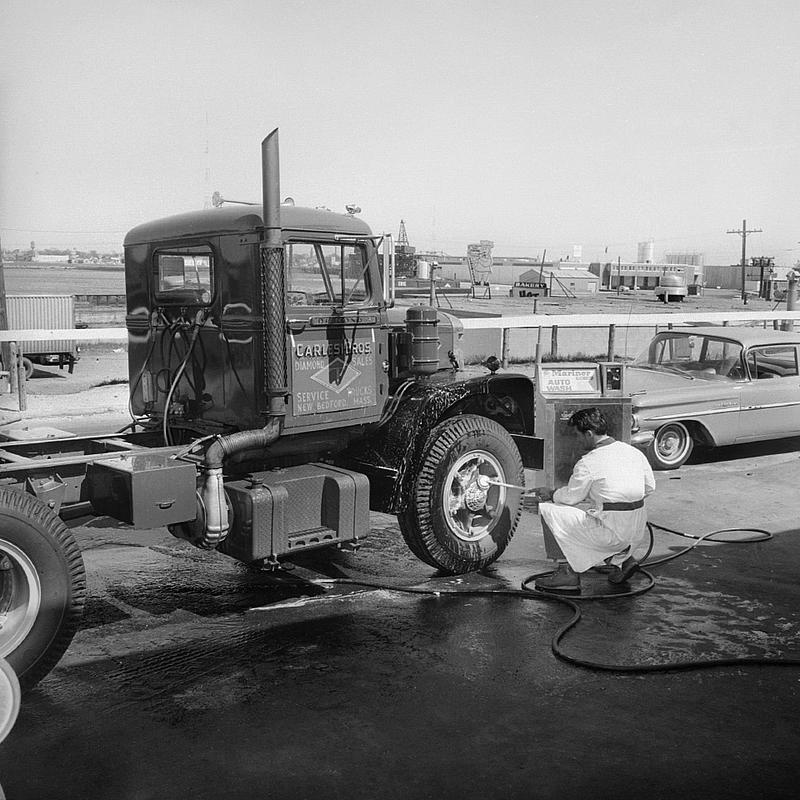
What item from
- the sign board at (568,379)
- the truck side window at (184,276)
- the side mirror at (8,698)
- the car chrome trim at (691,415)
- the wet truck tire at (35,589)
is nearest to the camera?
the side mirror at (8,698)

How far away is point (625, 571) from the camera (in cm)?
664

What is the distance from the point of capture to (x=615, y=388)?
968cm

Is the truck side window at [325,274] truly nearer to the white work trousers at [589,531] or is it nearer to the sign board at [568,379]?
the white work trousers at [589,531]

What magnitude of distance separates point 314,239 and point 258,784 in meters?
3.49

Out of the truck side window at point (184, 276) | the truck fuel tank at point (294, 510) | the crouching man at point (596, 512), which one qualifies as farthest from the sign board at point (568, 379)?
the truck side window at point (184, 276)

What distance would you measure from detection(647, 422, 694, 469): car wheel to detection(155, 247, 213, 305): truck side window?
6.19 meters

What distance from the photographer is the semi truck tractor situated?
5.12 meters

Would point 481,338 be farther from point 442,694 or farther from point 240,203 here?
point 442,694

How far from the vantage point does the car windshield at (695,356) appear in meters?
11.5

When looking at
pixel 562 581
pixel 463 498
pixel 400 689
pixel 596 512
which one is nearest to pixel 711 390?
pixel 596 512

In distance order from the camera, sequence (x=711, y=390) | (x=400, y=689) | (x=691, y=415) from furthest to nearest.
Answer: (x=711, y=390) → (x=691, y=415) → (x=400, y=689)

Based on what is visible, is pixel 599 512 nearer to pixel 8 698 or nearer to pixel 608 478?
pixel 608 478

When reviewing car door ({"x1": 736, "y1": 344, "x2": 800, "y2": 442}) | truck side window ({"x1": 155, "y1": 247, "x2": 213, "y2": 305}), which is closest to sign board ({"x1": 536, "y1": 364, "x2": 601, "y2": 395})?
car door ({"x1": 736, "y1": 344, "x2": 800, "y2": 442})

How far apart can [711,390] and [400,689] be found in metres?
7.33
